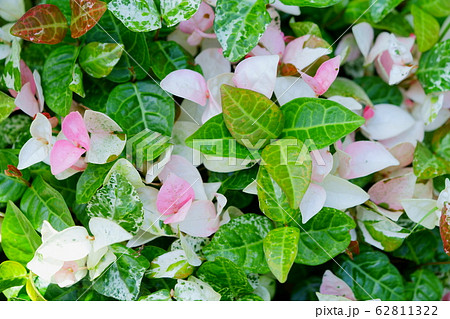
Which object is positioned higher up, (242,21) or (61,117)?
(242,21)

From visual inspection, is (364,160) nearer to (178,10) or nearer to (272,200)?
(272,200)

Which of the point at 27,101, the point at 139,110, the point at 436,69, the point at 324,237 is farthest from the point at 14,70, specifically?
the point at 436,69

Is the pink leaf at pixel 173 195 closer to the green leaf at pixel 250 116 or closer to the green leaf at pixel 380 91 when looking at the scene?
the green leaf at pixel 250 116

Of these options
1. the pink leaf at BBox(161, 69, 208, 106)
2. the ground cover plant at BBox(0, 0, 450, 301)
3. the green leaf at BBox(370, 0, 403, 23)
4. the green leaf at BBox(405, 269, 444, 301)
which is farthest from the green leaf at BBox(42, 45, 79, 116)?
the green leaf at BBox(405, 269, 444, 301)

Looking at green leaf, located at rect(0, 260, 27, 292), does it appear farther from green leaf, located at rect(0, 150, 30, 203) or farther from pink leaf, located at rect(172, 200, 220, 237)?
pink leaf, located at rect(172, 200, 220, 237)

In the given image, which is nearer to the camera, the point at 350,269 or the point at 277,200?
the point at 277,200

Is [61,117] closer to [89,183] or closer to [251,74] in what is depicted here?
[89,183]
